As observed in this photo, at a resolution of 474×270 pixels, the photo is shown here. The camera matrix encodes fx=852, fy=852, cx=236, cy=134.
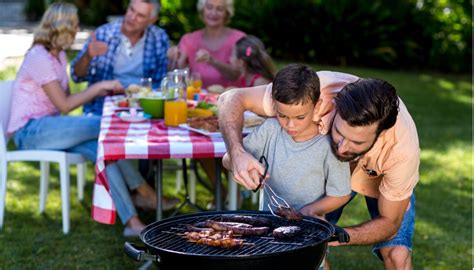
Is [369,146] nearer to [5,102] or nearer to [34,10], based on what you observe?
[5,102]

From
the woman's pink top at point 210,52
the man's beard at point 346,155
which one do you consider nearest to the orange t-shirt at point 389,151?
the man's beard at point 346,155

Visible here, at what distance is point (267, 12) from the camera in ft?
42.2

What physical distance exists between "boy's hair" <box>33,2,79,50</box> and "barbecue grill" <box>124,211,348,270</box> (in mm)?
2585

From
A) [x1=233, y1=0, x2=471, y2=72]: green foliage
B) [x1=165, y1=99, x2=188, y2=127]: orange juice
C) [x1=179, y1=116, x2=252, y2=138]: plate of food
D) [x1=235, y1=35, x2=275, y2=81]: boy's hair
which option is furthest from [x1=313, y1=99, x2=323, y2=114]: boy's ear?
[x1=233, y1=0, x2=471, y2=72]: green foliage

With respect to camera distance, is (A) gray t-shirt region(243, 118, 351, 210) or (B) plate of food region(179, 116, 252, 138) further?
(B) plate of food region(179, 116, 252, 138)

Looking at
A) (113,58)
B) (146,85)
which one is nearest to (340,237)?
(146,85)

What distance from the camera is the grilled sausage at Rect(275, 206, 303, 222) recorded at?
304cm

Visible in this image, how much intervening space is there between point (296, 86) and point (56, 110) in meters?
2.64

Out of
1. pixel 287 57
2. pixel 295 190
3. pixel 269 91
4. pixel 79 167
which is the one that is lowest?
pixel 287 57

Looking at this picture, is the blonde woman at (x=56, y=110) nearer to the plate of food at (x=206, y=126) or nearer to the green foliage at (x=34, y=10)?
the plate of food at (x=206, y=126)

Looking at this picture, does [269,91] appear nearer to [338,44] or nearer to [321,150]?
[321,150]

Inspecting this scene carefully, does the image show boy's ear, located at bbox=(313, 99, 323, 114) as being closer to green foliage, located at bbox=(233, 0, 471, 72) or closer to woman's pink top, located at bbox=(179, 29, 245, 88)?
woman's pink top, located at bbox=(179, 29, 245, 88)

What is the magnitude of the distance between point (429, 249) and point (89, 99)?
91.7 inches

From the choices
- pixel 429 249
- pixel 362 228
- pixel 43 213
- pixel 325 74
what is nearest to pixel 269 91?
pixel 325 74
